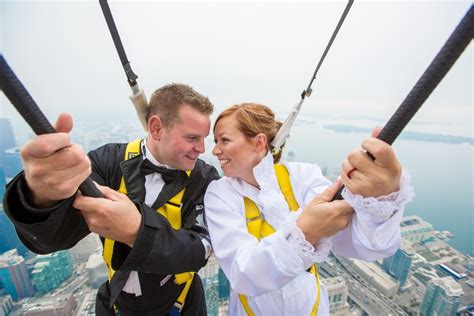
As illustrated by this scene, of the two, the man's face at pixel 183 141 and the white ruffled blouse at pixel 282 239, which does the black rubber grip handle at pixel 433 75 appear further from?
the man's face at pixel 183 141

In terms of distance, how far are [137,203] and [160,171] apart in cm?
45

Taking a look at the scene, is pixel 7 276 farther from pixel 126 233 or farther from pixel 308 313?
pixel 308 313

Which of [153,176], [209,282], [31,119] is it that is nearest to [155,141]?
[153,176]

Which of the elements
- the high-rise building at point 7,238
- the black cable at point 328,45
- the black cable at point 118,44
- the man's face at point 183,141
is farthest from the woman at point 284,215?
the high-rise building at point 7,238

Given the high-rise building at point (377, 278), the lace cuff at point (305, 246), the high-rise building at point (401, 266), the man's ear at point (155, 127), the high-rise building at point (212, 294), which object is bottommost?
the high-rise building at point (377, 278)

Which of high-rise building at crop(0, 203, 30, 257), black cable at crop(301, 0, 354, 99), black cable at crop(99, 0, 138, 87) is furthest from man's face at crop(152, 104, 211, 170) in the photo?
high-rise building at crop(0, 203, 30, 257)

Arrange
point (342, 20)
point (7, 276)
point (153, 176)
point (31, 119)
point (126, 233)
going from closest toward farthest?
1. point (31, 119)
2. point (126, 233)
3. point (342, 20)
4. point (153, 176)
5. point (7, 276)

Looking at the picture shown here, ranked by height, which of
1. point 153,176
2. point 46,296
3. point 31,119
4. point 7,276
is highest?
point 31,119

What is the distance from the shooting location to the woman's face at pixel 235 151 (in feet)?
4.17

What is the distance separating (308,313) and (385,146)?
96 cm

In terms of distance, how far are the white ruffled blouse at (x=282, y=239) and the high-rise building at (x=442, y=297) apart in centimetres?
523

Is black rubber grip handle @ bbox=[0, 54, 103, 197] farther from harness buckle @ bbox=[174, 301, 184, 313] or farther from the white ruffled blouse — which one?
harness buckle @ bbox=[174, 301, 184, 313]

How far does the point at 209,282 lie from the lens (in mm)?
4719

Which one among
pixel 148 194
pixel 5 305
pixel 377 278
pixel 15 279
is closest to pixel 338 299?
pixel 377 278
